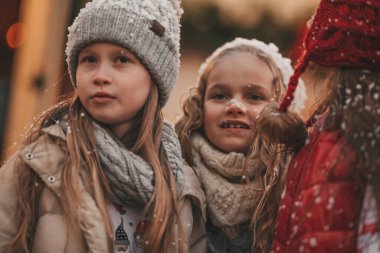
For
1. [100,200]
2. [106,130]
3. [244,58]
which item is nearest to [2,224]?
[100,200]

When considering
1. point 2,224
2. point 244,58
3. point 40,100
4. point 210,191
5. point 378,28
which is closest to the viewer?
point 378,28

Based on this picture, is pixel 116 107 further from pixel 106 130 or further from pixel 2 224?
pixel 2 224

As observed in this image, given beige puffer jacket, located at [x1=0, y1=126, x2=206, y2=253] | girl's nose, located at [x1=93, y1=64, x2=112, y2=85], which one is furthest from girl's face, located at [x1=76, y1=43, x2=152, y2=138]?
beige puffer jacket, located at [x1=0, y1=126, x2=206, y2=253]

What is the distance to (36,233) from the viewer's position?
197 centimetres

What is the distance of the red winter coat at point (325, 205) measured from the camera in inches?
63.9

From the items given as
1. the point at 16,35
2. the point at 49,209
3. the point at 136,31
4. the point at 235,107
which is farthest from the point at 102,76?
the point at 16,35

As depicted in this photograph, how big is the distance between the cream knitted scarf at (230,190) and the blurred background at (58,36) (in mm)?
1620

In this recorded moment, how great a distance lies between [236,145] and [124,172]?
538mm

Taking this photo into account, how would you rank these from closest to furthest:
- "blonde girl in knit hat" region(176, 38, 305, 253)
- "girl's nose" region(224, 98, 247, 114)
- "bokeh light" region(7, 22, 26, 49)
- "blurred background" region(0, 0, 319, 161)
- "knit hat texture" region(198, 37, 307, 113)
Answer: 1. "blonde girl in knit hat" region(176, 38, 305, 253)
2. "girl's nose" region(224, 98, 247, 114)
3. "knit hat texture" region(198, 37, 307, 113)
4. "blurred background" region(0, 0, 319, 161)
5. "bokeh light" region(7, 22, 26, 49)

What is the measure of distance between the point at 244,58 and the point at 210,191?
0.57 m

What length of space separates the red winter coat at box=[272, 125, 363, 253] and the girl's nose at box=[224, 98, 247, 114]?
0.66 m

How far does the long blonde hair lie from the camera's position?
77.2 inches

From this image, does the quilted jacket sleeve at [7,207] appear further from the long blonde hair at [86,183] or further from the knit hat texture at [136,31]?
the knit hat texture at [136,31]

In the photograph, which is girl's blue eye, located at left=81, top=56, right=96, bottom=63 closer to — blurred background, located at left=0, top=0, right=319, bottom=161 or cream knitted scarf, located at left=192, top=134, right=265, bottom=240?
cream knitted scarf, located at left=192, top=134, right=265, bottom=240
